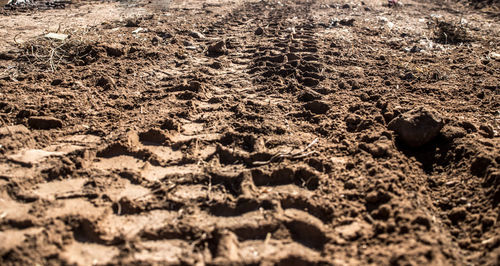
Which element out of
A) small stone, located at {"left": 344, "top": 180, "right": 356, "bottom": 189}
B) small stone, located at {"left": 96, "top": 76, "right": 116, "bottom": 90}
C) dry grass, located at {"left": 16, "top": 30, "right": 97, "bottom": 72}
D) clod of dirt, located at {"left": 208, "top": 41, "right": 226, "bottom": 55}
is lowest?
small stone, located at {"left": 344, "top": 180, "right": 356, "bottom": 189}

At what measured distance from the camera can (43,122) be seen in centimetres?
320

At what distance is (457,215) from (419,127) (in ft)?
2.79

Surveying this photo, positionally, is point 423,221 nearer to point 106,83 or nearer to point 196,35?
point 106,83

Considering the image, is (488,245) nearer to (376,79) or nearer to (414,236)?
(414,236)

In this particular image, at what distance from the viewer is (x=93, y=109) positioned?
356cm

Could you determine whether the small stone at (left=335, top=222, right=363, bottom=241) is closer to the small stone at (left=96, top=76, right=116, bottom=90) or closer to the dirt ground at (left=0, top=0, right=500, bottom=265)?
the dirt ground at (left=0, top=0, right=500, bottom=265)

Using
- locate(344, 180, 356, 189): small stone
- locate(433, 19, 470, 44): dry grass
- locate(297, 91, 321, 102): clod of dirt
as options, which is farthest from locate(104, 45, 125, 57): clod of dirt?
locate(433, 19, 470, 44): dry grass

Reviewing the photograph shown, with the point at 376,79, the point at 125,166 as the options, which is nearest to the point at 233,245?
the point at 125,166

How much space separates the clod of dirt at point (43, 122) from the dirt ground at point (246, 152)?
0.03 feet

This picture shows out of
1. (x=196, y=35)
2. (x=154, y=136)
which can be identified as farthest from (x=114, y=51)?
(x=154, y=136)

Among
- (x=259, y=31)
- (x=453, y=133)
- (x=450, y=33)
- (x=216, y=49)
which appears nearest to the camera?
(x=453, y=133)

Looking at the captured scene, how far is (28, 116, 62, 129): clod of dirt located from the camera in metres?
3.19

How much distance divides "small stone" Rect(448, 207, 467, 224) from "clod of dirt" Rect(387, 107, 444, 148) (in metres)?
0.72

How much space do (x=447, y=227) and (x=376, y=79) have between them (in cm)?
247
